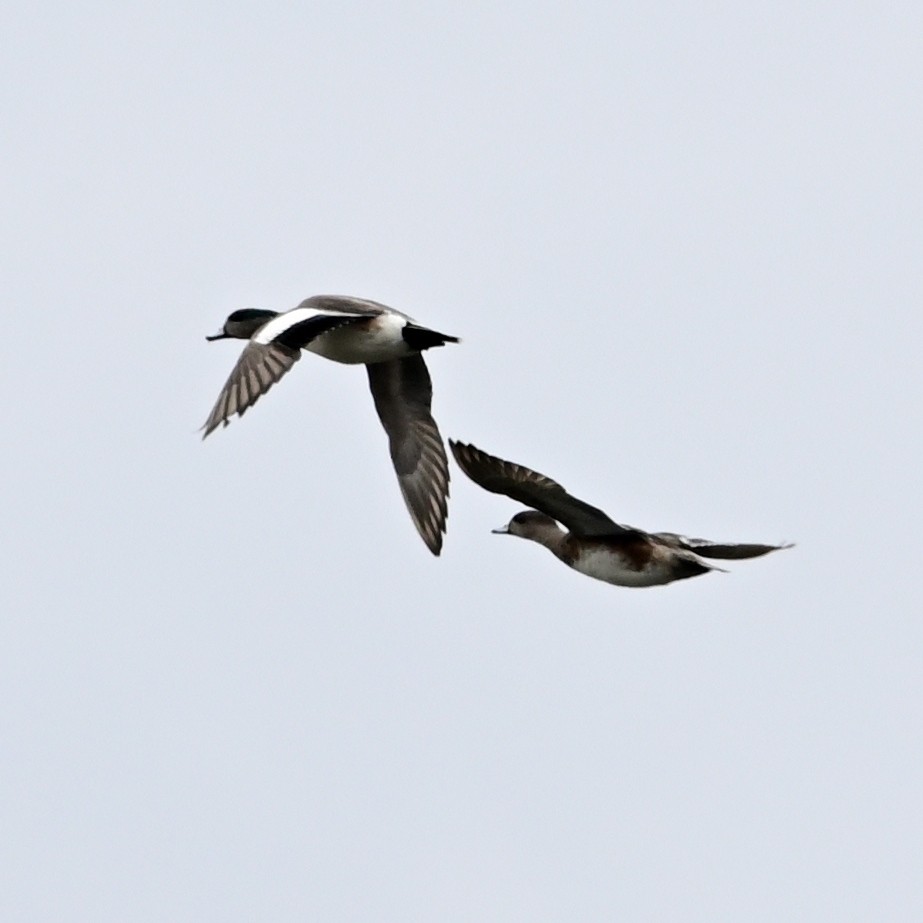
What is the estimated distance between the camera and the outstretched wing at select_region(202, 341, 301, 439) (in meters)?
15.6

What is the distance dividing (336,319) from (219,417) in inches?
58.1

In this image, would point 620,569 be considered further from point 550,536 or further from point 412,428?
point 412,428

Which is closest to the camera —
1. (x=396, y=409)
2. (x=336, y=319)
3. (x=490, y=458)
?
(x=490, y=458)

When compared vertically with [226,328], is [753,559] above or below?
below

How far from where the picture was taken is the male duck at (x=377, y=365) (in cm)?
1591

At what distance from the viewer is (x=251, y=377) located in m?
15.9

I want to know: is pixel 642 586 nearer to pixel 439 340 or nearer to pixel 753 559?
pixel 753 559

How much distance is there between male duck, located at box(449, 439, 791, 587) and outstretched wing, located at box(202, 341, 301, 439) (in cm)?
150

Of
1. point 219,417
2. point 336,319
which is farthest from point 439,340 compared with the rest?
point 219,417

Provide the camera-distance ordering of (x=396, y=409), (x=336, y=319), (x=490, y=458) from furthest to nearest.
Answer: (x=396, y=409), (x=336, y=319), (x=490, y=458)

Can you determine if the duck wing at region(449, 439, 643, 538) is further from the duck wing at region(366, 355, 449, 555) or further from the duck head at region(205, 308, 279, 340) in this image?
the duck head at region(205, 308, 279, 340)

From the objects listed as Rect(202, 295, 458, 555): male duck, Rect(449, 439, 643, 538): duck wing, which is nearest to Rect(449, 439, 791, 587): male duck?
Rect(449, 439, 643, 538): duck wing

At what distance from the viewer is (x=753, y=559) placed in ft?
52.2

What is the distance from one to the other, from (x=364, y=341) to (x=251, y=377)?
1.34 m
